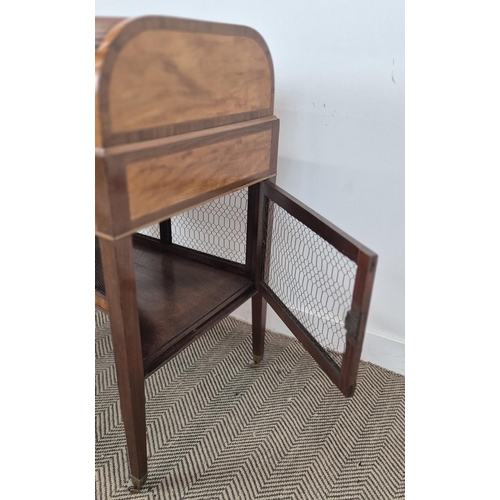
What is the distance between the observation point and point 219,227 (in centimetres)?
134

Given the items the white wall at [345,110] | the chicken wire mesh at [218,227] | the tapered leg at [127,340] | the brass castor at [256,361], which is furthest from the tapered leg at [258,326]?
the tapered leg at [127,340]

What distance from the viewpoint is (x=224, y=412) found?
43.7 inches

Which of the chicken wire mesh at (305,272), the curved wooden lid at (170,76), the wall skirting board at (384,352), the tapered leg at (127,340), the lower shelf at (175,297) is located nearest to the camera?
the curved wooden lid at (170,76)

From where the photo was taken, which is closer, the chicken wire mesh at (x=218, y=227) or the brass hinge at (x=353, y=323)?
the brass hinge at (x=353, y=323)

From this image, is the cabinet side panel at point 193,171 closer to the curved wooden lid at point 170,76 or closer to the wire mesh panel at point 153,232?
the curved wooden lid at point 170,76

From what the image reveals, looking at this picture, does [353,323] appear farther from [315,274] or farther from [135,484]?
[135,484]

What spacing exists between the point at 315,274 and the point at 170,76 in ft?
2.29

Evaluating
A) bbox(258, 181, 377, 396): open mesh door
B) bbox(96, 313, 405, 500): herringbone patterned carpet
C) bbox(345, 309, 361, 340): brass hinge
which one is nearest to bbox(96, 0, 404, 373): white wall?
bbox(258, 181, 377, 396): open mesh door

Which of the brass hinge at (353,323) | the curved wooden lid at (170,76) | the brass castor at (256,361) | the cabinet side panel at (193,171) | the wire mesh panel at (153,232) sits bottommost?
the brass castor at (256,361)

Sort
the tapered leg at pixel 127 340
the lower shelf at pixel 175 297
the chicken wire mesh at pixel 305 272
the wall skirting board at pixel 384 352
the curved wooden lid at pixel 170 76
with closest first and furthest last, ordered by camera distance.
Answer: the curved wooden lid at pixel 170 76
the tapered leg at pixel 127 340
the lower shelf at pixel 175 297
the chicken wire mesh at pixel 305 272
the wall skirting board at pixel 384 352

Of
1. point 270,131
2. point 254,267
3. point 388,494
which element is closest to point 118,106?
point 270,131

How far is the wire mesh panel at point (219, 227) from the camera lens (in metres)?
1.29

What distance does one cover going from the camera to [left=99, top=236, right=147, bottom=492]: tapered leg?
665 mm

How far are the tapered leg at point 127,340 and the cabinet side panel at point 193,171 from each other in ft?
0.23
